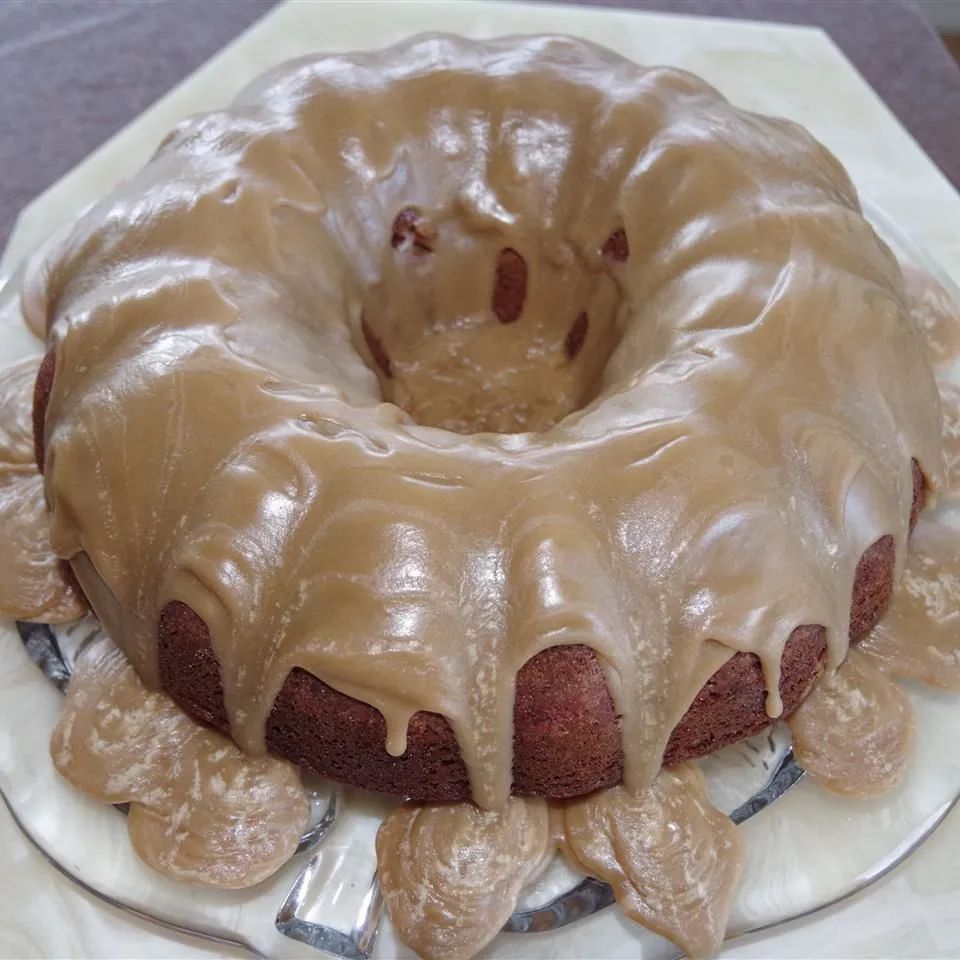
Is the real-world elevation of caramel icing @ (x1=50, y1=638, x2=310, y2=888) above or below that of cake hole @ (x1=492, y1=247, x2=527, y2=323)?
below

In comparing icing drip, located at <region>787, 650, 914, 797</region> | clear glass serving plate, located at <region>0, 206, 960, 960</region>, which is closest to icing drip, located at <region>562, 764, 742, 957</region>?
clear glass serving plate, located at <region>0, 206, 960, 960</region>

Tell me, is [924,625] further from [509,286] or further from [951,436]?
[509,286]

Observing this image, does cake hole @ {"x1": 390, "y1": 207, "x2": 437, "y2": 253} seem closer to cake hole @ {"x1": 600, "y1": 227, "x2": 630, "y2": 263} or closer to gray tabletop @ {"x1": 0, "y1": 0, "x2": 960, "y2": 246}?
cake hole @ {"x1": 600, "y1": 227, "x2": 630, "y2": 263}

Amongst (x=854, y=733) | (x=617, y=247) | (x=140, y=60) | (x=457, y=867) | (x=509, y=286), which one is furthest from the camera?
(x=140, y=60)

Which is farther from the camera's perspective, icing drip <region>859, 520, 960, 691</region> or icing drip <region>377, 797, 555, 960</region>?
icing drip <region>859, 520, 960, 691</region>

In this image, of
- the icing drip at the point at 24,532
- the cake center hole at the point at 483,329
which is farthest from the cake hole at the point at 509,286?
the icing drip at the point at 24,532

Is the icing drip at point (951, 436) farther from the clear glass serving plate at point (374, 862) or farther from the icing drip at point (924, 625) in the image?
the clear glass serving plate at point (374, 862)

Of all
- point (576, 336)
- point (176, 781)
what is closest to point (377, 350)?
point (576, 336)
